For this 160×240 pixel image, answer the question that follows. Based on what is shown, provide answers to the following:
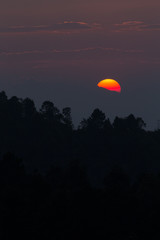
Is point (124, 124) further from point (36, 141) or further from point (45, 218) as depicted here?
point (45, 218)

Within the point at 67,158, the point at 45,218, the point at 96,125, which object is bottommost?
the point at 45,218

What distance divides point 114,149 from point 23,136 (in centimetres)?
2010

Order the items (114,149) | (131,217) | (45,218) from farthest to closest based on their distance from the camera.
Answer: (114,149) < (131,217) < (45,218)

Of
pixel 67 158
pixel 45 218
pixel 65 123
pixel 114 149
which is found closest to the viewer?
pixel 45 218

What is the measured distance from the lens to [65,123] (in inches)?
7077

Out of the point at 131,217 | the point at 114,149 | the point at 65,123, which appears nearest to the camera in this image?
the point at 131,217

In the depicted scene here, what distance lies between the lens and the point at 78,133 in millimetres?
173625

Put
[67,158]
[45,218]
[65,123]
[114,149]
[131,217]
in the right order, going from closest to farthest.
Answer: [45,218] → [131,217] → [67,158] → [114,149] → [65,123]

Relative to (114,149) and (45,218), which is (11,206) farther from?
(114,149)

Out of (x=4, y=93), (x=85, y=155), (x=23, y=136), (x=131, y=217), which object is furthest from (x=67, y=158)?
(x=131, y=217)

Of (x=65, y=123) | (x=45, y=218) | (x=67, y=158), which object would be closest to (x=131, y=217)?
(x=45, y=218)

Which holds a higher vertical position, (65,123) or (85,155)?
(65,123)

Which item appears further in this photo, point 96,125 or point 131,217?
point 96,125

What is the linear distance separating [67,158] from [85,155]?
546 centimetres
